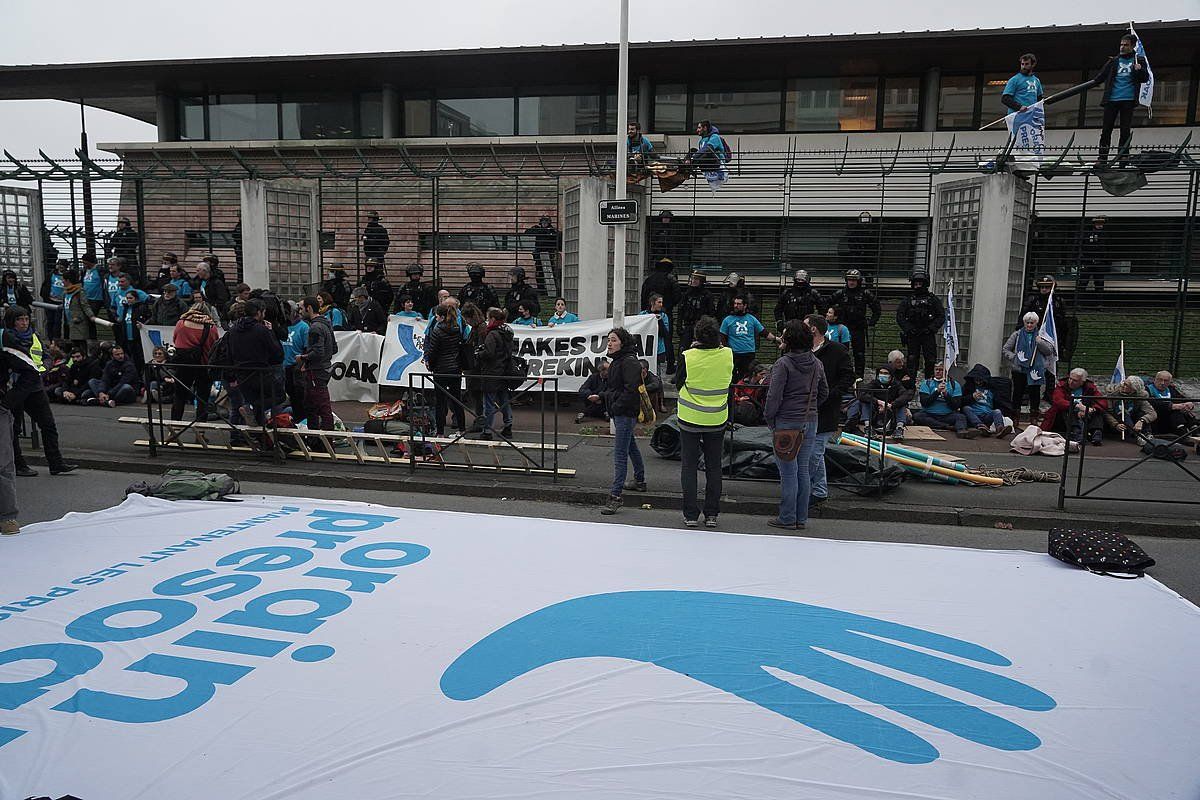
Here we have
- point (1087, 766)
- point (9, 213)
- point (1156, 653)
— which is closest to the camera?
point (1087, 766)

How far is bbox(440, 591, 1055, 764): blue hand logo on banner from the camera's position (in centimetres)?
424

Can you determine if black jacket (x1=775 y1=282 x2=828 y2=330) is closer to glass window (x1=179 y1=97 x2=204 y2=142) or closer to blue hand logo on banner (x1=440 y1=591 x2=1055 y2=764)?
blue hand logo on banner (x1=440 y1=591 x2=1055 y2=764)

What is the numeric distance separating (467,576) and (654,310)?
29.6 ft

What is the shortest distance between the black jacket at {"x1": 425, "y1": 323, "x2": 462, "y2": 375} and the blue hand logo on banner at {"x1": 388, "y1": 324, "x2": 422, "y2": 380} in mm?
3141

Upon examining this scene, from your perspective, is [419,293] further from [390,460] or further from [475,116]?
[475,116]

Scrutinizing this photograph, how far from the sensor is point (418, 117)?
2833 centimetres

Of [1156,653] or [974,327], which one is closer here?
[1156,653]

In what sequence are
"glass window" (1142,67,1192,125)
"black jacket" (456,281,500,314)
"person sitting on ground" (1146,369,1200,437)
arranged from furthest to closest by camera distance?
"glass window" (1142,67,1192,125)
"black jacket" (456,281,500,314)
"person sitting on ground" (1146,369,1200,437)

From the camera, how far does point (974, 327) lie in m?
15.3

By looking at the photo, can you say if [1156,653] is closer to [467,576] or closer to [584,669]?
[584,669]

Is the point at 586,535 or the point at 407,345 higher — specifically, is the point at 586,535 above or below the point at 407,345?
below

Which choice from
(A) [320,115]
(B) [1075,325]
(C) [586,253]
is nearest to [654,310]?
(C) [586,253]

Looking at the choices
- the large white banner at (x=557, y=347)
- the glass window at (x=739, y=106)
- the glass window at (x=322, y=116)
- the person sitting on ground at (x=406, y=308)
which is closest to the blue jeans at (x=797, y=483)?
the large white banner at (x=557, y=347)

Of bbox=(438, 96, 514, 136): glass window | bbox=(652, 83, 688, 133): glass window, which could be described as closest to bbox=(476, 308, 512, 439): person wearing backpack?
bbox=(652, 83, 688, 133): glass window
